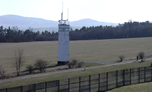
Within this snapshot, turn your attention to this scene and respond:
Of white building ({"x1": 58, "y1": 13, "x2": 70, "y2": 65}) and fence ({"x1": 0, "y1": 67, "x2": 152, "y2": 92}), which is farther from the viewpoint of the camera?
white building ({"x1": 58, "y1": 13, "x2": 70, "y2": 65})

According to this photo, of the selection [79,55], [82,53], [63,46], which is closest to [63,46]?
[63,46]

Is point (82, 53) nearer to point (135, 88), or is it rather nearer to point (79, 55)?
point (79, 55)

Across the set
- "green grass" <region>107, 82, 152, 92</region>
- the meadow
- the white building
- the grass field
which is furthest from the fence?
the white building

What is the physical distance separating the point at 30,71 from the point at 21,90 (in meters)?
21.1

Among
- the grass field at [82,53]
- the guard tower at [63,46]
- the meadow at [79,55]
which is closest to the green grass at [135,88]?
the meadow at [79,55]

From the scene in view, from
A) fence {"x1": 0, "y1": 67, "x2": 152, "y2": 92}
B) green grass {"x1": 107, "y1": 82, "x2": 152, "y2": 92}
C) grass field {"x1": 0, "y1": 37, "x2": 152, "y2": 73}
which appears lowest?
grass field {"x1": 0, "y1": 37, "x2": 152, "y2": 73}

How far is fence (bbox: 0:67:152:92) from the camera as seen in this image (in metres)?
14.8

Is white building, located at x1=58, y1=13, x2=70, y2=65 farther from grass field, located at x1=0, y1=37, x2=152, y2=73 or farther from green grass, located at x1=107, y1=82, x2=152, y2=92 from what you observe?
green grass, located at x1=107, y1=82, x2=152, y2=92

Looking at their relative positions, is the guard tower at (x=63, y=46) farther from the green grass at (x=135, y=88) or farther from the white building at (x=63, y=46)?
the green grass at (x=135, y=88)

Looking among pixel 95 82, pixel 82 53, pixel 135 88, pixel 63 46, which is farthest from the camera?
pixel 82 53

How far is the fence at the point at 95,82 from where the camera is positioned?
1478cm

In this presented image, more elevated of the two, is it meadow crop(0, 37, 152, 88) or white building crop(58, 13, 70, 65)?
white building crop(58, 13, 70, 65)

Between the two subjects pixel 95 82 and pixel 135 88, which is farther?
pixel 135 88

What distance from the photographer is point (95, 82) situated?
17891mm
